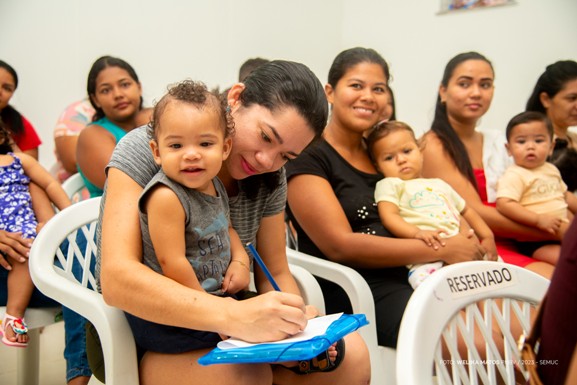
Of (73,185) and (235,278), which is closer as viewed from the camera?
(235,278)

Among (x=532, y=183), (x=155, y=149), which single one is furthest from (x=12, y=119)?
(x=532, y=183)

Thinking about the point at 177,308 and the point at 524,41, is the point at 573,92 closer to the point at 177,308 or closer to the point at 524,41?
the point at 524,41

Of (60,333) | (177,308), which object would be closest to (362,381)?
A: (177,308)

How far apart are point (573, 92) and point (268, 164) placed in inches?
85.5

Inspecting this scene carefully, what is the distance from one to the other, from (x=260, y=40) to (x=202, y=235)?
124 inches

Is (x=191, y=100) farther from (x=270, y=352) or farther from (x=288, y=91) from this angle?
(x=270, y=352)

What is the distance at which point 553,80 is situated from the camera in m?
2.85

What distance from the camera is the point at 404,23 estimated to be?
3.89m

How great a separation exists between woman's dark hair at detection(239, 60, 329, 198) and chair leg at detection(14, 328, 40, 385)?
A: 1.18 m

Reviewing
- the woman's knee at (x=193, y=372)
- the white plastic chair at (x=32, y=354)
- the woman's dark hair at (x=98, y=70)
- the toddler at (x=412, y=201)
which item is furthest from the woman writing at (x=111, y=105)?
the woman's knee at (x=193, y=372)

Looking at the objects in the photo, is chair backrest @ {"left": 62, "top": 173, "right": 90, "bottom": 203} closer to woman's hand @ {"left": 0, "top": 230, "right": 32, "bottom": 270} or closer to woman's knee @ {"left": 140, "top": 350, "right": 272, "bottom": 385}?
woman's hand @ {"left": 0, "top": 230, "right": 32, "bottom": 270}

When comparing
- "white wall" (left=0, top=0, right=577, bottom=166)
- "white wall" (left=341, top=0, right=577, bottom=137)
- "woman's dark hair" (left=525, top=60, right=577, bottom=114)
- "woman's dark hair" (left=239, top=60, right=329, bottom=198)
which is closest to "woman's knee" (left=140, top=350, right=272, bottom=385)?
"woman's dark hair" (left=239, top=60, right=329, bottom=198)

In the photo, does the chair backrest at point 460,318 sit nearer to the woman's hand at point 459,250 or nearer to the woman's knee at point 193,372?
the woman's knee at point 193,372

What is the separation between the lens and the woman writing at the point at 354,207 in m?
1.79
